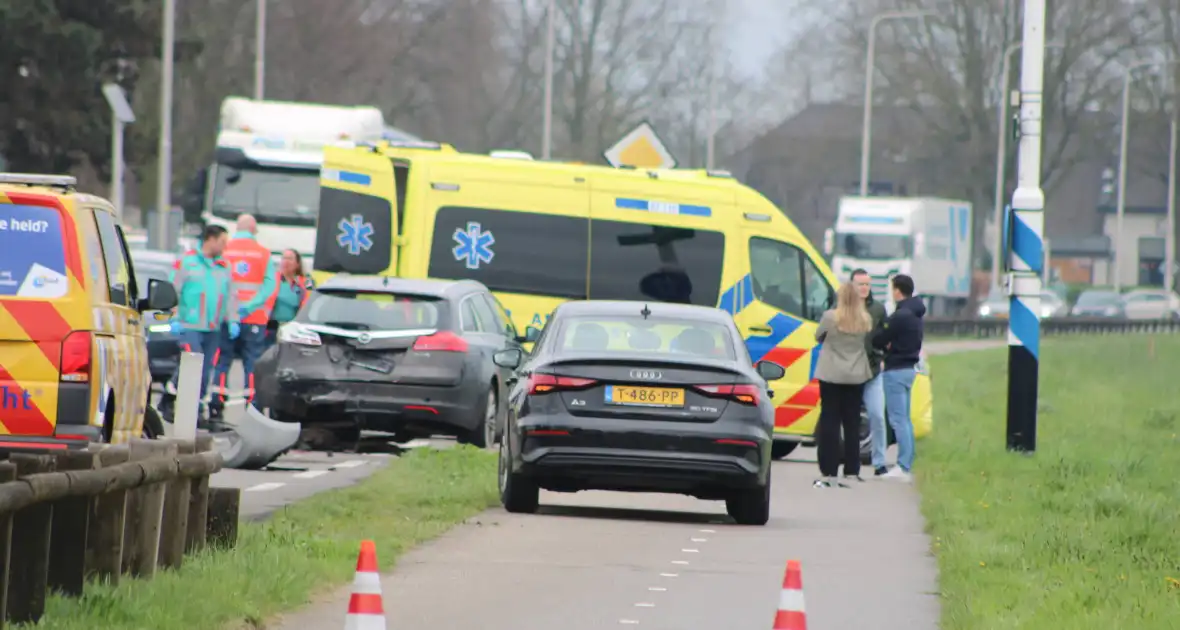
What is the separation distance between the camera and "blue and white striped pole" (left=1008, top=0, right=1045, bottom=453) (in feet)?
67.3

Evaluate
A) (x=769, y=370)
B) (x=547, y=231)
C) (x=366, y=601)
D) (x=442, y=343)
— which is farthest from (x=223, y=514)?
(x=547, y=231)

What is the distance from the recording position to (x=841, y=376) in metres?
18.0

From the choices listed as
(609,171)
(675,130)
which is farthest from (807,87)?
(609,171)

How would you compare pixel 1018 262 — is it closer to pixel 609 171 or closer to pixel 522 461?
pixel 609 171

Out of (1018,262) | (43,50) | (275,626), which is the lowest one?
(275,626)

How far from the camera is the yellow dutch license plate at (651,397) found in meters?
14.2

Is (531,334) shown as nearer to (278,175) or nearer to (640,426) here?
(640,426)

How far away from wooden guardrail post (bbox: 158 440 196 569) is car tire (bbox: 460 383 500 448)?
8.78 m

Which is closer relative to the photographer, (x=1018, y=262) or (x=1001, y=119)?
(x=1018, y=262)

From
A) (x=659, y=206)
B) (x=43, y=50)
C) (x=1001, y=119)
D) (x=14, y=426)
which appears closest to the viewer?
(x=14, y=426)

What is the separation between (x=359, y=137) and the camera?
3622 cm

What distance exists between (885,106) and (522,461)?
208 ft

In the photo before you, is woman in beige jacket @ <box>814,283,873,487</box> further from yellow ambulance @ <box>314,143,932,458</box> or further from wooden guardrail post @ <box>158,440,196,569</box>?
wooden guardrail post @ <box>158,440,196,569</box>

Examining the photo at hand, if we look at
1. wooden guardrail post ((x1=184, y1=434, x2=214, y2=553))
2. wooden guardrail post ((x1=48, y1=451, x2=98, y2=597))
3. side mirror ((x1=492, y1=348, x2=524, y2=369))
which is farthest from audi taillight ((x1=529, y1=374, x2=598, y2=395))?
wooden guardrail post ((x1=48, y1=451, x2=98, y2=597))
